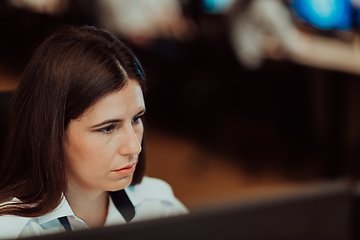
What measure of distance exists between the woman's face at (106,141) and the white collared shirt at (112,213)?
34mm

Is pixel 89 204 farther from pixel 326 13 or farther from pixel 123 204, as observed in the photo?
pixel 326 13

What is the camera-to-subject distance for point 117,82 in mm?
337

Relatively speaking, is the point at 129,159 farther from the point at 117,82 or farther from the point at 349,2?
the point at 349,2

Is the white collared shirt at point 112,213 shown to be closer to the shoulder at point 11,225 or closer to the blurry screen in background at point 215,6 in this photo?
the shoulder at point 11,225

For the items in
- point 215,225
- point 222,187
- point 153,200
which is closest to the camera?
point 215,225

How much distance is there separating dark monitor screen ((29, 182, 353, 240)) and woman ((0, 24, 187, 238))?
5cm

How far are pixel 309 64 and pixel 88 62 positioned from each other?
7.75 ft

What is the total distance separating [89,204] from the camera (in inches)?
15.4

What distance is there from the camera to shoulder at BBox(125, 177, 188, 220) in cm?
44

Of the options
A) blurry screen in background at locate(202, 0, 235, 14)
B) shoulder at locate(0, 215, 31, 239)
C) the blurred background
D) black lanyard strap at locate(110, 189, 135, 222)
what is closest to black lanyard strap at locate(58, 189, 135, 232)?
black lanyard strap at locate(110, 189, 135, 222)

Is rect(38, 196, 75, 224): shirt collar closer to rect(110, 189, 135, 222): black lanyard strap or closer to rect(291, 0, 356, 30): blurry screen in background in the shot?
rect(110, 189, 135, 222): black lanyard strap

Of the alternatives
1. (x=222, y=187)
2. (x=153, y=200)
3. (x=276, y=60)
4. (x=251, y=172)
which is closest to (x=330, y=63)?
(x=276, y=60)

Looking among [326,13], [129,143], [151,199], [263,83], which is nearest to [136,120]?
[129,143]

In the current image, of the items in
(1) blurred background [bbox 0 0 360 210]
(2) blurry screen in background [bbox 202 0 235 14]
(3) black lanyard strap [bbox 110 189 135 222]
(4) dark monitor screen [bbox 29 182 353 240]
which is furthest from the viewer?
(2) blurry screen in background [bbox 202 0 235 14]
